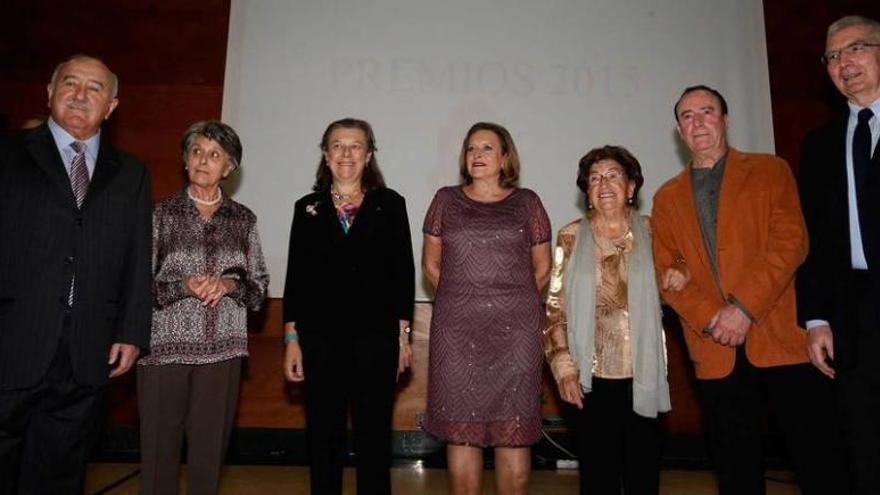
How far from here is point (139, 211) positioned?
206cm

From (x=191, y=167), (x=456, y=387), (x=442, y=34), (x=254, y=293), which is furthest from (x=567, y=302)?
(x=442, y=34)

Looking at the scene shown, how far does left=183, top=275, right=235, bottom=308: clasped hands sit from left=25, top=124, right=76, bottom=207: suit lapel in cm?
45

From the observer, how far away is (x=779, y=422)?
6.45 ft

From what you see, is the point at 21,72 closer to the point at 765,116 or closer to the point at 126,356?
the point at 126,356

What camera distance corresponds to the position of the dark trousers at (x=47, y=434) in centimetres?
178

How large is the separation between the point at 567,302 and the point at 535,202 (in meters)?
0.42

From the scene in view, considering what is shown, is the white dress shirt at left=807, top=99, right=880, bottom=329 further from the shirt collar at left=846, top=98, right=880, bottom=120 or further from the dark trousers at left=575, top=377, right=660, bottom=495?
the dark trousers at left=575, top=377, right=660, bottom=495

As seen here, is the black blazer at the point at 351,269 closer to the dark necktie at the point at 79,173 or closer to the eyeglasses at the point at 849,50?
the dark necktie at the point at 79,173

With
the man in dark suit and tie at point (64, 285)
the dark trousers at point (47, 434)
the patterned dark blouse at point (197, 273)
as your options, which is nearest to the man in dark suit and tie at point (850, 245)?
the patterned dark blouse at point (197, 273)

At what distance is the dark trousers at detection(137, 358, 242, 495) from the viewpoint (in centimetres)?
201

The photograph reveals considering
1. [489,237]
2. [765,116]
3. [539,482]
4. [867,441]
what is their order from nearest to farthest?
[867,441] → [489,237] → [539,482] → [765,116]

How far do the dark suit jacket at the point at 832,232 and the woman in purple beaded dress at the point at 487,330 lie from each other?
0.88 metres

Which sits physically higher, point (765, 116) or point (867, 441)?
point (765, 116)

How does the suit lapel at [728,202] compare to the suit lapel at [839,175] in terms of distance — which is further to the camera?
the suit lapel at [728,202]
